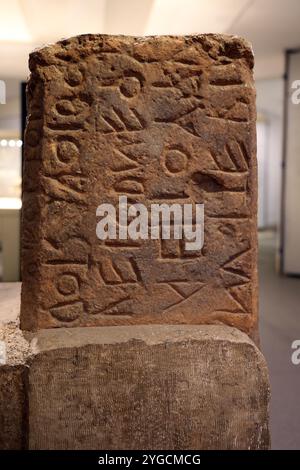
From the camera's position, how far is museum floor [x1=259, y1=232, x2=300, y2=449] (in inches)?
106

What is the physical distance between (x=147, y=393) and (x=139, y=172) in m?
0.70

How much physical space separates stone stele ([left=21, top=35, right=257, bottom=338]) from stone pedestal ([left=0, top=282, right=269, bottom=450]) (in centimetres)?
15

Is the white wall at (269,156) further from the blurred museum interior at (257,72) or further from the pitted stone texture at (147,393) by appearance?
the pitted stone texture at (147,393)

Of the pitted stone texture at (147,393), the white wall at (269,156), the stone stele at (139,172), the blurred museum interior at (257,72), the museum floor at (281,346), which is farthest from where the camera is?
the white wall at (269,156)

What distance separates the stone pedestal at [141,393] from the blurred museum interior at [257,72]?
979mm

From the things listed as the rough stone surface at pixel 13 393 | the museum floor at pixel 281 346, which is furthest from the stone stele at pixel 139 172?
the museum floor at pixel 281 346

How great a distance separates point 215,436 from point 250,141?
0.95 metres

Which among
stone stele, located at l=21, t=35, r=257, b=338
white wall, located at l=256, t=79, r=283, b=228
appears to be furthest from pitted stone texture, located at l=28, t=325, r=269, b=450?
white wall, located at l=256, t=79, r=283, b=228

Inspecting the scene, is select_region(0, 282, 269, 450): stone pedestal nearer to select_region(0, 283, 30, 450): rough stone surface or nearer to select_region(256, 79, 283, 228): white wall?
select_region(0, 283, 30, 450): rough stone surface

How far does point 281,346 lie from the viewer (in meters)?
3.82

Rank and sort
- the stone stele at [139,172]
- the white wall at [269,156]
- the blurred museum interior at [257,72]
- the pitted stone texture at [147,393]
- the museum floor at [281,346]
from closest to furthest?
the pitted stone texture at [147,393] < the stone stele at [139,172] < the museum floor at [281,346] < the blurred museum interior at [257,72] < the white wall at [269,156]

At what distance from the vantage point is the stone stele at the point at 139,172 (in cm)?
178

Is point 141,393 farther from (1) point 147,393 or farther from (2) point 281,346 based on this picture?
(2) point 281,346

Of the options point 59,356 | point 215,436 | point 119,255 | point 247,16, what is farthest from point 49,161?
point 247,16
